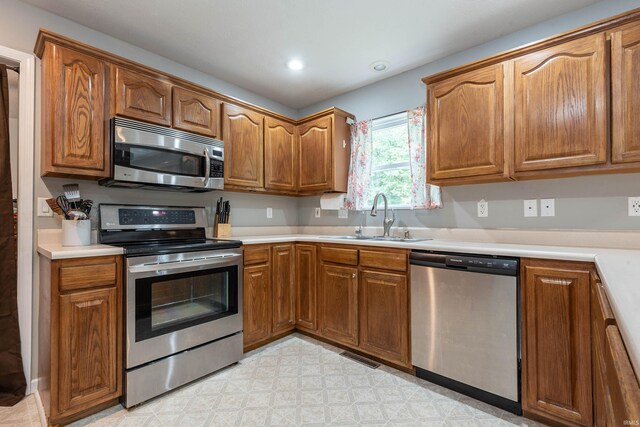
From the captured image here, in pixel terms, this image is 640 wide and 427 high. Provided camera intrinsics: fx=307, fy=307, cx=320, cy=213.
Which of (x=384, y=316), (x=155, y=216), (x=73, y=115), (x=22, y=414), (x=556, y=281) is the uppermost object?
(x=73, y=115)

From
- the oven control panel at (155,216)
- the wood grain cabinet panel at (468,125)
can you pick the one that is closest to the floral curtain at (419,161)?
the wood grain cabinet panel at (468,125)

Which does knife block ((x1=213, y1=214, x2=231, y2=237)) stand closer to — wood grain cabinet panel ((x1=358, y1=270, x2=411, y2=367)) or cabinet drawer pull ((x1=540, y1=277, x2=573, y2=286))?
wood grain cabinet panel ((x1=358, y1=270, x2=411, y2=367))

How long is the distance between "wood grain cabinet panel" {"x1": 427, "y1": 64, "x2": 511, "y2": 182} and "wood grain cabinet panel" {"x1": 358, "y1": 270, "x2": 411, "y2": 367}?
898mm

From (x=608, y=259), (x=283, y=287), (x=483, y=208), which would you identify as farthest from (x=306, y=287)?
(x=608, y=259)

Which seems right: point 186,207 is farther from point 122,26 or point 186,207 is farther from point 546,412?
point 546,412

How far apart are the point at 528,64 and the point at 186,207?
2.79m

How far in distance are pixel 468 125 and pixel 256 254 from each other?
1.94 meters

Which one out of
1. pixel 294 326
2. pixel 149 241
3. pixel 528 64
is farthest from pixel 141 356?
pixel 528 64

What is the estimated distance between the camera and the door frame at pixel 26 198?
6.51ft

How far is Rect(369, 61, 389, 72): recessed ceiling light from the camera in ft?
9.18

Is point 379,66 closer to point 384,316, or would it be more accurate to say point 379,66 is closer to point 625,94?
point 625,94

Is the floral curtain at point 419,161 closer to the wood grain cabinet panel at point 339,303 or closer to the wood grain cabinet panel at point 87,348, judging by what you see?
the wood grain cabinet panel at point 339,303

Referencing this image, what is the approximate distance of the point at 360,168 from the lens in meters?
3.22

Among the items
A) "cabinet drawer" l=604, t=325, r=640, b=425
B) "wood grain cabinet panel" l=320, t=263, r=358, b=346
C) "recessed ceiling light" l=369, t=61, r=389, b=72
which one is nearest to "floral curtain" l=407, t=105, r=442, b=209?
"recessed ceiling light" l=369, t=61, r=389, b=72
